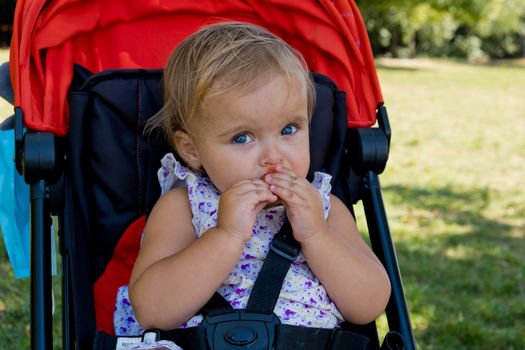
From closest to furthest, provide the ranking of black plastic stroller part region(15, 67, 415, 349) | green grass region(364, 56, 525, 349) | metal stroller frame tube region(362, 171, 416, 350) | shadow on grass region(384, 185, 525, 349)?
metal stroller frame tube region(362, 171, 416, 350) < black plastic stroller part region(15, 67, 415, 349) < shadow on grass region(384, 185, 525, 349) < green grass region(364, 56, 525, 349)

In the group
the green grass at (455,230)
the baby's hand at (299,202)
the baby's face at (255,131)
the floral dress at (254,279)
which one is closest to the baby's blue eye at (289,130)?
the baby's face at (255,131)

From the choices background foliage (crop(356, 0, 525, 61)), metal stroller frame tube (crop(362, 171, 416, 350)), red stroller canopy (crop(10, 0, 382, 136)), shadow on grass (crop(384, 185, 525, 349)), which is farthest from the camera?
background foliage (crop(356, 0, 525, 61))

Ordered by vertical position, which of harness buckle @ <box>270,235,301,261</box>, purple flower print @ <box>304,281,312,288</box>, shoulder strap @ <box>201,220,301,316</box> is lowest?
purple flower print @ <box>304,281,312,288</box>

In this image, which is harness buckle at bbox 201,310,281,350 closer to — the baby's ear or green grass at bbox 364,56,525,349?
the baby's ear

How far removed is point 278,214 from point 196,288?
358mm

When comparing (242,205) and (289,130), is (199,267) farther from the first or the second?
(289,130)

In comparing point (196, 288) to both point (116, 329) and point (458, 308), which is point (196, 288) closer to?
point (116, 329)

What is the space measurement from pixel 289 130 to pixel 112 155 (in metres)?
0.64

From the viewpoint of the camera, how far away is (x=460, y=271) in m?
4.54

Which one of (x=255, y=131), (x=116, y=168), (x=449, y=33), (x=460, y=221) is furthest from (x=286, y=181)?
(x=449, y=33)

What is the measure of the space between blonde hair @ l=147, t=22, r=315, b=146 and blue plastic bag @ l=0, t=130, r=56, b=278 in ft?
1.90

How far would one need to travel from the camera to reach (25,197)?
256cm

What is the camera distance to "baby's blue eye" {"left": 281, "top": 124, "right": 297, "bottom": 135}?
2.09 metres

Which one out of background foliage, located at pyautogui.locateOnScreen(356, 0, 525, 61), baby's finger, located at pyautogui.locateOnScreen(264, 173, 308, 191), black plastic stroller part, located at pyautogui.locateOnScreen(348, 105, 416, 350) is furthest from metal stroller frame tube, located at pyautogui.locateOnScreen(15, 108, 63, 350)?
background foliage, located at pyautogui.locateOnScreen(356, 0, 525, 61)
